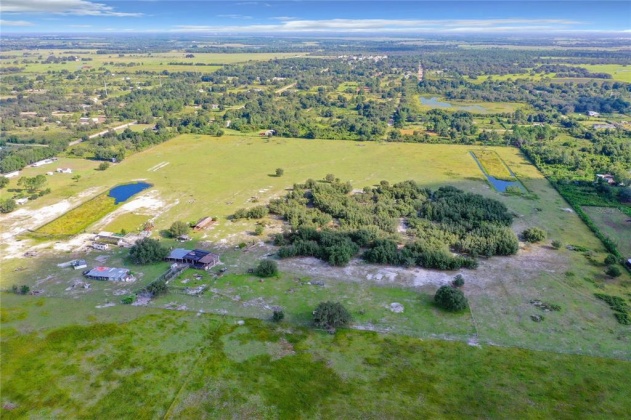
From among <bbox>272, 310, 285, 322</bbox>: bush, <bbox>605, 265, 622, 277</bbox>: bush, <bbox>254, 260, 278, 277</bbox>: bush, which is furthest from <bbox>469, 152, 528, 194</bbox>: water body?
<bbox>272, 310, 285, 322</bbox>: bush

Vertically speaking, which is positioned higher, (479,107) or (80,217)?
(479,107)

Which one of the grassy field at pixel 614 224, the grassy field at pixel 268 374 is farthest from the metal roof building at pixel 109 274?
the grassy field at pixel 614 224

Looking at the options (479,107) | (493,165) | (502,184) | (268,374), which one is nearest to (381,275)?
(268,374)

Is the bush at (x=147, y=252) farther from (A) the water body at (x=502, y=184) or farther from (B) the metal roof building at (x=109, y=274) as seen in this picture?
(A) the water body at (x=502, y=184)

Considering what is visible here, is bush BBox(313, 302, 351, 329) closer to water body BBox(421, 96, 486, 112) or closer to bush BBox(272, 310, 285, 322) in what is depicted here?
bush BBox(272, 310, 285, 322)

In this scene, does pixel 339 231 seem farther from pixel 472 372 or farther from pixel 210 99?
pixel 210 99

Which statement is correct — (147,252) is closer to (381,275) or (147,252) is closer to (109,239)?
(109,239)

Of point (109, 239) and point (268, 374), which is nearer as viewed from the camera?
point (268, 374)
